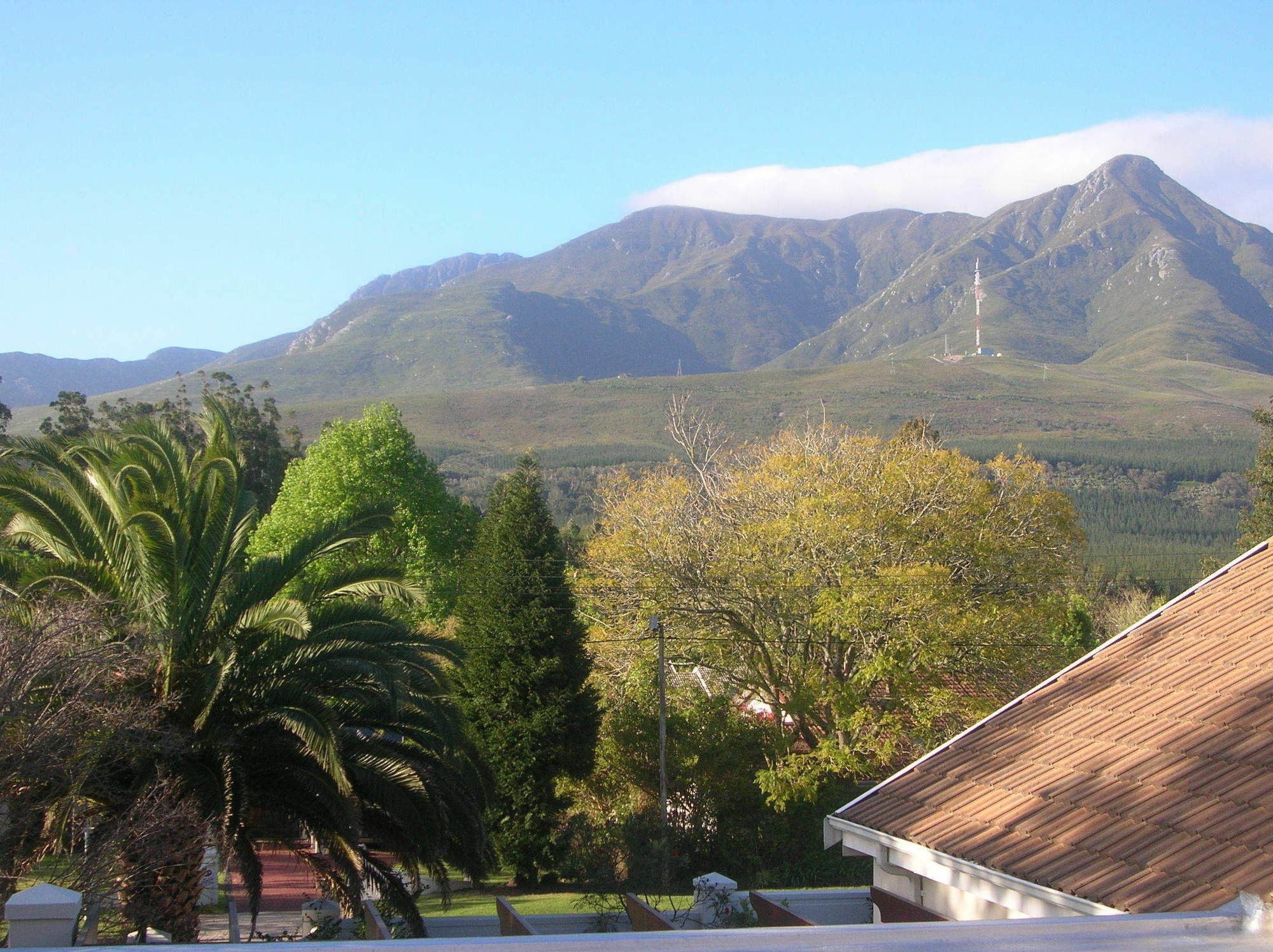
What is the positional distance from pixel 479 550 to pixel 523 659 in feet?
10.4

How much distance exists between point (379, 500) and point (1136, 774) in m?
32.3

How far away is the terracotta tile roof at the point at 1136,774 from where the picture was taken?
210 inches

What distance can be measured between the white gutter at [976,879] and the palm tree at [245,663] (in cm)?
596

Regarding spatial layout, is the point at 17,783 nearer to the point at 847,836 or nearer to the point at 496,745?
the point at 847,836

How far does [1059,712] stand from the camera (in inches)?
293

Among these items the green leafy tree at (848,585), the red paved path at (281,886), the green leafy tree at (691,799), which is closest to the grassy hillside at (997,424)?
the green leafy tree at (848,585)

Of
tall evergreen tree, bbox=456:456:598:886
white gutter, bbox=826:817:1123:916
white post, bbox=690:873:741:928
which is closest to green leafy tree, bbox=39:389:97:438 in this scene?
tall evergreen tree, bbox=456:456:598:886

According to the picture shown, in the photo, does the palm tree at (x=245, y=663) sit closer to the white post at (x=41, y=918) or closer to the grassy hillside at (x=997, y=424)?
the white post at (x=41, y=918)

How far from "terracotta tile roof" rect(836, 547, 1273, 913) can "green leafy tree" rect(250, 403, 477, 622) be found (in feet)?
94.9

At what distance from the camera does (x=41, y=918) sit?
4758mm

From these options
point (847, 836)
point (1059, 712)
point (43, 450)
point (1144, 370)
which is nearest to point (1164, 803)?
point (1059, 712)

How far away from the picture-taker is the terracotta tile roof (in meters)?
5.34

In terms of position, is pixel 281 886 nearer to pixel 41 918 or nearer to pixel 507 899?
pixel 507 899

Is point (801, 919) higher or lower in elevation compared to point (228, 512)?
lower
